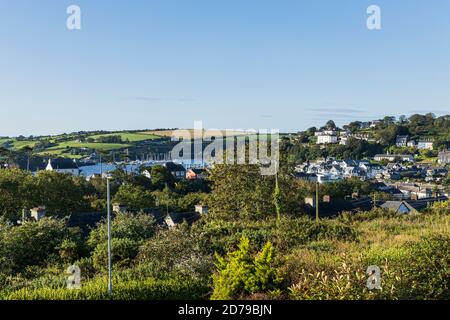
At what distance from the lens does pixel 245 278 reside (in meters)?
6.26

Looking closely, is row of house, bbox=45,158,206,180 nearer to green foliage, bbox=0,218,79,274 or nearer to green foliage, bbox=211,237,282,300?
green foliage, bbox=0,218,79,274

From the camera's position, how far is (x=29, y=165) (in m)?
75.9

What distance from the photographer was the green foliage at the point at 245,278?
6199mm

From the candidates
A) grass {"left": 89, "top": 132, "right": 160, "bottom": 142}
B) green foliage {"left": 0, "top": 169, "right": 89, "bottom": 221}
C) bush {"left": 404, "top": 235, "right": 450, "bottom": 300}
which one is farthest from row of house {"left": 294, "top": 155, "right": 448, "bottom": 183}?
bush {"left": 404, "top": 235, "right": 450, "bottom": 300}

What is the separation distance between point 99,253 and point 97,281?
181cm

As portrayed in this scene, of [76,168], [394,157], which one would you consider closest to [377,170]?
[394,157]

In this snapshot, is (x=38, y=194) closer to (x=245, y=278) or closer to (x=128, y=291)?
(x=128, y=291)

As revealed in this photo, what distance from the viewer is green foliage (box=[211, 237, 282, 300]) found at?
244 inches

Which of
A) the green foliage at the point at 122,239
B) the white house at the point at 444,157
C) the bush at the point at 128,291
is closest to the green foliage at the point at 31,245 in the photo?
the green foliage at the point at 122,239

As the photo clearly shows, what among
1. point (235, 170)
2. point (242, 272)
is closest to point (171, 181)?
point (235, 170)

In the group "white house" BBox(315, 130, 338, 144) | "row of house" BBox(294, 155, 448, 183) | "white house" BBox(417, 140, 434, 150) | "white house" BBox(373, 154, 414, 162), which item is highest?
"white house" BBox(315, 130, 338, 144)

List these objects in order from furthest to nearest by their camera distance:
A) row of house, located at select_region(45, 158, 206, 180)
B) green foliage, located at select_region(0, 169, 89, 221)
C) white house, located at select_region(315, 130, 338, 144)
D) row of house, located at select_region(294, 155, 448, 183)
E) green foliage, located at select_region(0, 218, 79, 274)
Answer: white house, located at select_region(315, 130, 338, 144) → row of house, located at select_region(294, 155, 448, 183) → row of house, located at select_region(45, 158, 206, 180) → green foliage, located at select_region(0, 169, 89, 221) → green foliage, located at select_region(0, 218, 79, 274)
